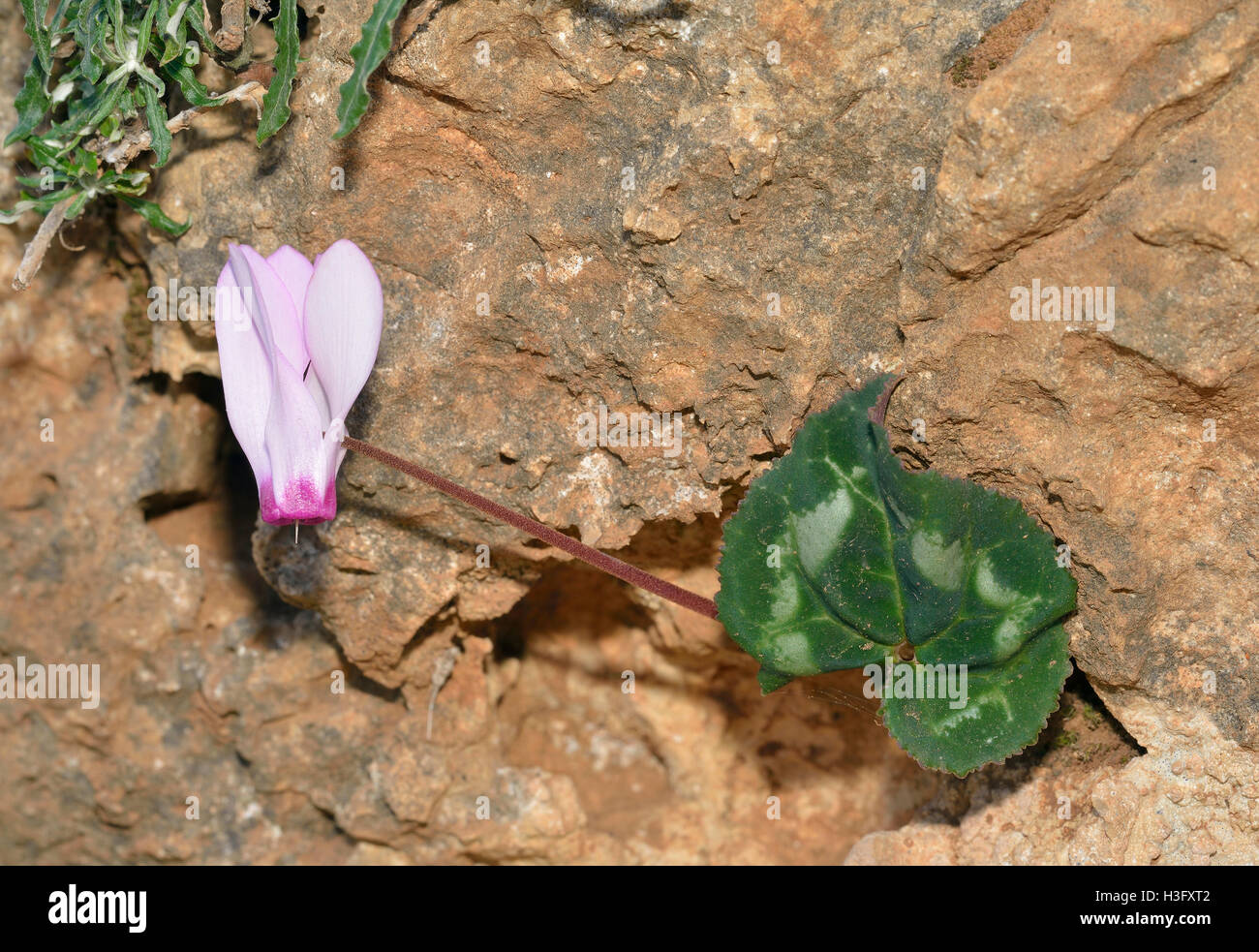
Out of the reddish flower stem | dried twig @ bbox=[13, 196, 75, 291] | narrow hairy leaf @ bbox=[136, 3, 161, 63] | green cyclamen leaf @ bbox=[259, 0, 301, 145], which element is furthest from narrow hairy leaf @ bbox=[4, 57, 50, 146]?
the reddish flower stem

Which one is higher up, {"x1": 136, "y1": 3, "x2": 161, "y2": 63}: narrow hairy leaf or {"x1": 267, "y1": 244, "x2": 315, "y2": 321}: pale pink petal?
{"x1": 136, "y1": 3, "x2": 161, "y2": 63}: narrow hairy leaf

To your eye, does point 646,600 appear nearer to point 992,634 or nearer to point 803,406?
point 803,406

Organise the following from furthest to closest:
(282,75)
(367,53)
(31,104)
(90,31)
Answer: (31,104)
(90,31)
(282,75)
(367,53)

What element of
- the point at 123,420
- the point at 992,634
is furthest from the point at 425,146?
the point at 992,634

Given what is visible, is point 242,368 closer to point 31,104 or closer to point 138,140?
point 138,140

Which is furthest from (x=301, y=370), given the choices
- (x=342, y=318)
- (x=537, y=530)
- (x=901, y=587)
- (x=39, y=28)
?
(x=901, y=587)

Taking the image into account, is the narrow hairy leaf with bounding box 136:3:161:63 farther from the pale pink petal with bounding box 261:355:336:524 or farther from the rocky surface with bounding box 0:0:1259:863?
the pale pink petal with bounding box 261:355:336:524
